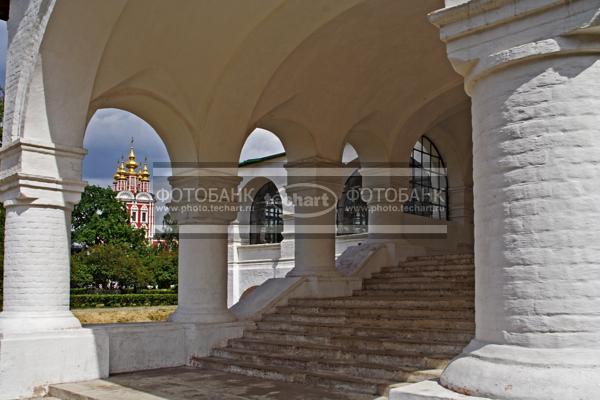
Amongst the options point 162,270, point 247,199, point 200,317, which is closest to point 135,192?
point 162,270

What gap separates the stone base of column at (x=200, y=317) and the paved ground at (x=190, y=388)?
120 cm

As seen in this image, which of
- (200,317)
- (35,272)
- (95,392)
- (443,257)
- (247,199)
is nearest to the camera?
(95,392)

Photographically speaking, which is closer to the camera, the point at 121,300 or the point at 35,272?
the point at 35,272

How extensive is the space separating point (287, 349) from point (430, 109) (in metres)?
6.66

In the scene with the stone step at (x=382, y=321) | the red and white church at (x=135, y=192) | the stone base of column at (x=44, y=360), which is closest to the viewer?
the stone base of column at (x=44, y=360)

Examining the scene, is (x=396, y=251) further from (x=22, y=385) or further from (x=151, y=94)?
(x=22, y=385)

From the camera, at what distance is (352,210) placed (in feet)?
65.3

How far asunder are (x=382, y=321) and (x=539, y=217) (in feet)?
19.6

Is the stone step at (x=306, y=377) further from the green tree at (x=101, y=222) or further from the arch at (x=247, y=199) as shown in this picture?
the green tree at (x=101, y=222)

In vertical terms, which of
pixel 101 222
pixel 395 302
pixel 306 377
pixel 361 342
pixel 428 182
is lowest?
pixel 306 377

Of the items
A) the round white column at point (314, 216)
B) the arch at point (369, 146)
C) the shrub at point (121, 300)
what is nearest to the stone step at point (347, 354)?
the round white column at point (314, 216)

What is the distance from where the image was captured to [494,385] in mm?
3479

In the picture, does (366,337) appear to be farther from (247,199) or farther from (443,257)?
(247,199)

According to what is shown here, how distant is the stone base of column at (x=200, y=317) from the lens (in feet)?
33.1
